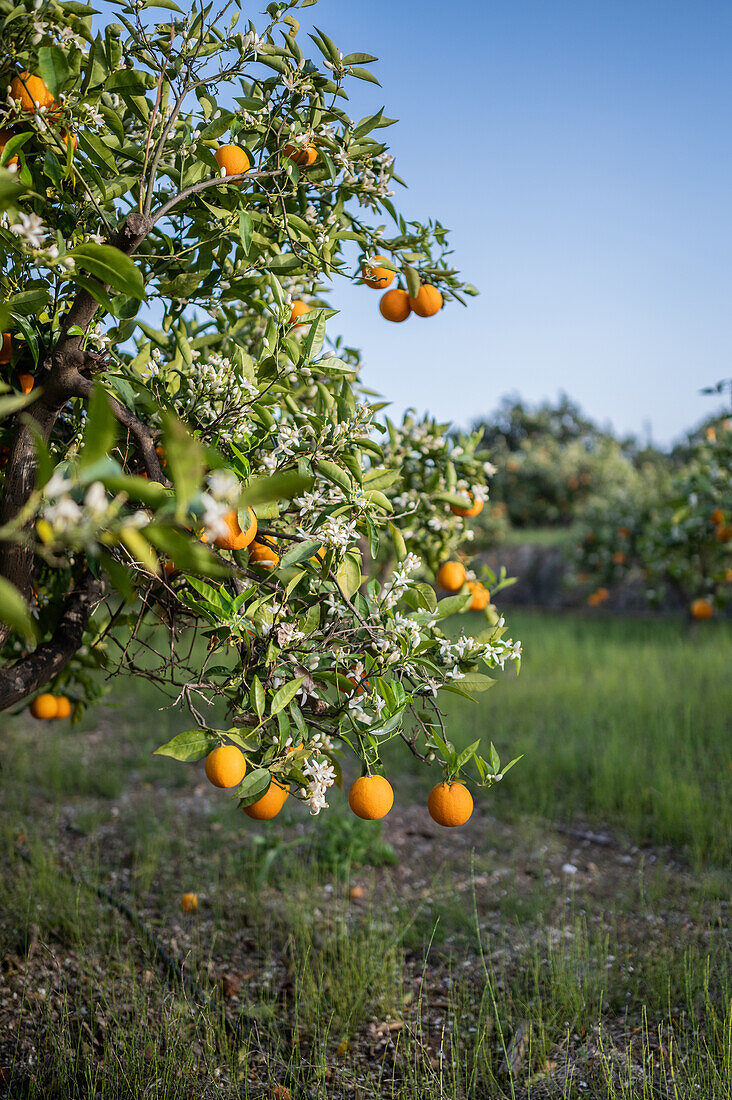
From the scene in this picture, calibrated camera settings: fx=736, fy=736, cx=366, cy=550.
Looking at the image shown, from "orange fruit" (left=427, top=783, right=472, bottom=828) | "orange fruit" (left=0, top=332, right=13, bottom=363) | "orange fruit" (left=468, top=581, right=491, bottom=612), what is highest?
"orange fruit" (left=0, top=332, right=13, bottom=363)

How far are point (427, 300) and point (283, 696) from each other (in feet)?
3.16

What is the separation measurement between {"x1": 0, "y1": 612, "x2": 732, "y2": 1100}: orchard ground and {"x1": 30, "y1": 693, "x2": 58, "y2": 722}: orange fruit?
0.66 metres

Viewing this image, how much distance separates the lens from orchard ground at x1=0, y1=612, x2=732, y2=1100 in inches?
68.1

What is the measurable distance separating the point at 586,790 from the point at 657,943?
4.61 ft

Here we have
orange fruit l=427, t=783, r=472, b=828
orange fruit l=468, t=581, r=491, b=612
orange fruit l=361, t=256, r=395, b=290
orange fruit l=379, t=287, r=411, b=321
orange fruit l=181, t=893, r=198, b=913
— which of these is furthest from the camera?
orange fruit l=181, t=893, r=198, b=913

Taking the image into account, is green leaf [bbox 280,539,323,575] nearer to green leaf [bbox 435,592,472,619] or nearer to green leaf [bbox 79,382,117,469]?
green leaf [bbox 435,592,472,619]

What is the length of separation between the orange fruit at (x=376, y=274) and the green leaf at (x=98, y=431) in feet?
3.37

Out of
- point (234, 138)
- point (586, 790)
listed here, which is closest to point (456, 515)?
point (234, 138)

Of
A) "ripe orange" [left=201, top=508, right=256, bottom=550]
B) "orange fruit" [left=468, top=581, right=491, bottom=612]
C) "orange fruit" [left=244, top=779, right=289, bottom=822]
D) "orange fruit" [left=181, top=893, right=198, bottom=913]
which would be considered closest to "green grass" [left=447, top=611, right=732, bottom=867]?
"orange fruit" [left=468, top=581, right=491, bottom=612]

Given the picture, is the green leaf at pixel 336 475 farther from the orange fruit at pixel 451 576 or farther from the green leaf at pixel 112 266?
the orange fruit at pixel 451 576

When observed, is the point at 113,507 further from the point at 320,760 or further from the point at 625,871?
the point at 625,871

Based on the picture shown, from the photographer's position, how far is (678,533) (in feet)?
20.6

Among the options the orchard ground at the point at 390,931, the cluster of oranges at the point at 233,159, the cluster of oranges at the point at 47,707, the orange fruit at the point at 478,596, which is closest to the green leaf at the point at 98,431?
the cluster of oranges at the point at 233,159

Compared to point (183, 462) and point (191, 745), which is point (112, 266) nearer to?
point (183, 462)
